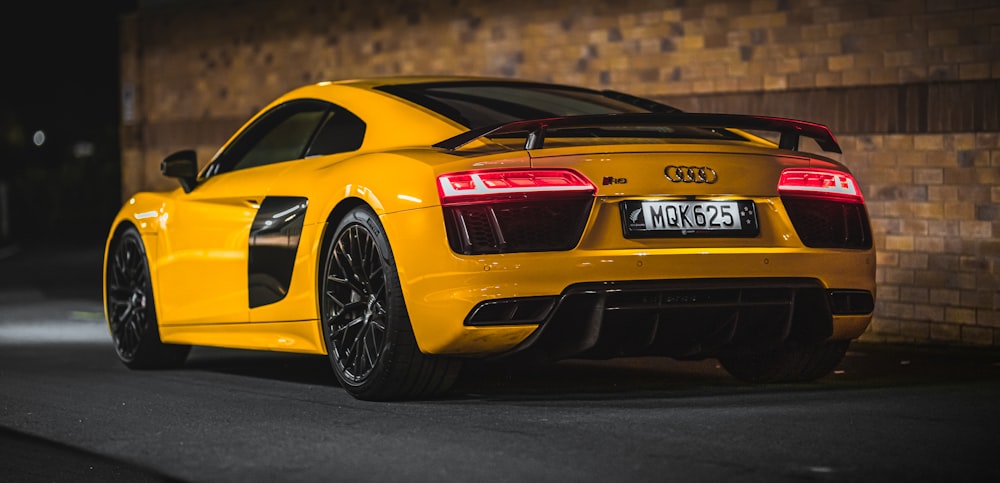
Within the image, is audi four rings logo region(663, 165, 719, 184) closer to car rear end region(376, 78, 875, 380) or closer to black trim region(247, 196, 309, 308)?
car rear end region(376, 78, 875, 380)

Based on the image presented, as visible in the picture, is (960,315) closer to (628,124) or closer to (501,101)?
(501,101)

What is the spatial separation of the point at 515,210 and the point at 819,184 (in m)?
1.34

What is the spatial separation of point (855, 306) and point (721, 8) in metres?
4.99

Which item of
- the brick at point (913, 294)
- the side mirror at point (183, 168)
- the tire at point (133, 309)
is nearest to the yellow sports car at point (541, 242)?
the side mirror at point (183, 168)

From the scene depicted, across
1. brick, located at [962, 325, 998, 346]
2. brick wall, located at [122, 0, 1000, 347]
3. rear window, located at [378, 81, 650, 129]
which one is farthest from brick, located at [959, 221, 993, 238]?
rear window, located at [378, 81, 650, 129]

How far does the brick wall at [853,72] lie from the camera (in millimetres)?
9828

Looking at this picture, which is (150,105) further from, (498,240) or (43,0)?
(43,0)

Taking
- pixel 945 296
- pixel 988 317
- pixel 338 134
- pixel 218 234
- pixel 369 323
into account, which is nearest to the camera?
pixel 369 323

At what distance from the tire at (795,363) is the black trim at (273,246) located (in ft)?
6.98

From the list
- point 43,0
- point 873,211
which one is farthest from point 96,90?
point 873,211

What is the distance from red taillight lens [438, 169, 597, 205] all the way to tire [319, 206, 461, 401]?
0.44m

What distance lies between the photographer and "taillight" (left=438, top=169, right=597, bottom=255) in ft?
20.5

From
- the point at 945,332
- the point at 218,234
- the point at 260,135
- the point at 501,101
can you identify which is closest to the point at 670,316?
the point at 501,101

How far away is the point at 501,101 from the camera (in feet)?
24.8
